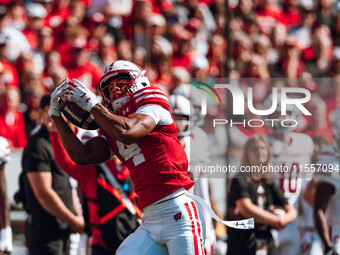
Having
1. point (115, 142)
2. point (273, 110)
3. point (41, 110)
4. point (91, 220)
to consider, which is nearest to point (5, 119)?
point (41, 110)

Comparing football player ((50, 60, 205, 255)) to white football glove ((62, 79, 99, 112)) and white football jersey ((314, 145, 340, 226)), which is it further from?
white football jersey ((314, 145, 340, 226))

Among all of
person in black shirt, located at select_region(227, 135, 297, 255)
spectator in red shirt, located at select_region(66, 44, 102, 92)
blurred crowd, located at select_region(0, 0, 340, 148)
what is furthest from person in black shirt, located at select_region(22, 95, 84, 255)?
spectator in red shirt, located at select_region(66, 44, 102, 92)

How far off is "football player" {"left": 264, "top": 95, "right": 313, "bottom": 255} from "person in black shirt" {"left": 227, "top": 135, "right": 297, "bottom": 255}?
3.3 inches

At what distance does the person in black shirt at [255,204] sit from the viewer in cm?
607

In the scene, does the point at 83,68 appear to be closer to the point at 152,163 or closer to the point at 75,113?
the point at 75,113

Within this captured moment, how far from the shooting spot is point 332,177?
6.08 meters

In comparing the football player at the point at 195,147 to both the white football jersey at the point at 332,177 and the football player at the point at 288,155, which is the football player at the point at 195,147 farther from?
the white football jersey at the point at 332,177

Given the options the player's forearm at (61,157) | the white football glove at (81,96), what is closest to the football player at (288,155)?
the player's forearm at (61,157)

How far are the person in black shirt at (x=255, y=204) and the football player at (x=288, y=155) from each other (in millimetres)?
85

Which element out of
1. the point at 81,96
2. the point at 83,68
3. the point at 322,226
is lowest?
the point at 322,226

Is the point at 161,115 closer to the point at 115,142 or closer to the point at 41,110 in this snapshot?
the point at 115,142

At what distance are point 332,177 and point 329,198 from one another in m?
0.20

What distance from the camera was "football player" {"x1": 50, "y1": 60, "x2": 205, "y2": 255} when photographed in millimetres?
3988

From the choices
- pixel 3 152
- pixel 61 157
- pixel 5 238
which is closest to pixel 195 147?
pixel 61 157
